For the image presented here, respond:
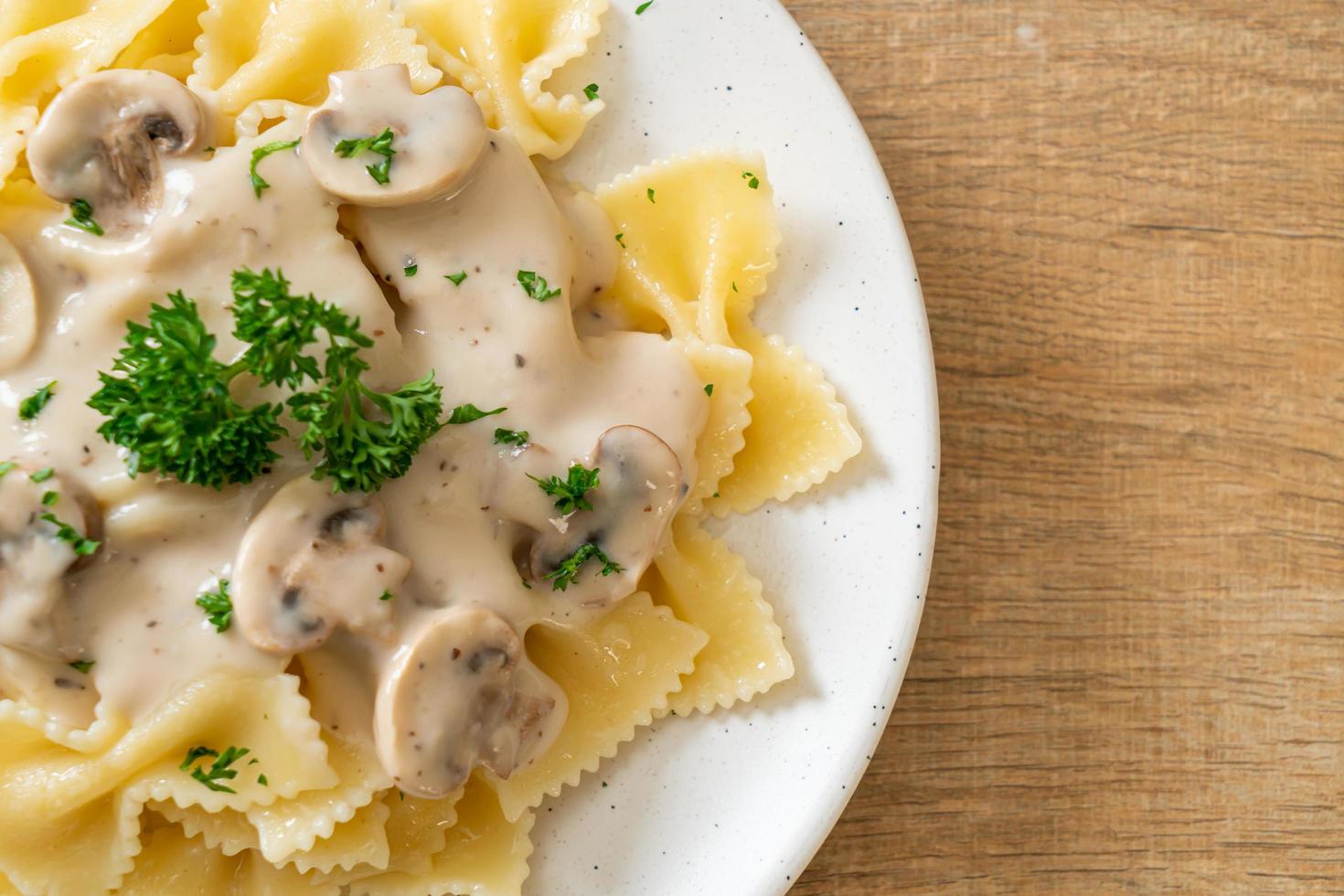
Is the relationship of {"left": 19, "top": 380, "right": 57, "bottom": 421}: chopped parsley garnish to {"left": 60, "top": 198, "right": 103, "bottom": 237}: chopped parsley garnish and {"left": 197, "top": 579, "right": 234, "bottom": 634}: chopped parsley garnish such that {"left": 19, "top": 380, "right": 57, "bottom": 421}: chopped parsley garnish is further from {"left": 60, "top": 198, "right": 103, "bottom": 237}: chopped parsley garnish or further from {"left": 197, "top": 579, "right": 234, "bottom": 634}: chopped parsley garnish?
{"left": 197, "top": 579, "right": 234, "bottom": 634}: chopped parsley garnish

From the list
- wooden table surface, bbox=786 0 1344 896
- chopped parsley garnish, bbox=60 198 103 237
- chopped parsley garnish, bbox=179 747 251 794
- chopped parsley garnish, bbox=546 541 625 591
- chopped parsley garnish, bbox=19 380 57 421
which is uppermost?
chopped parsley garnish, bbox=60 198 103 237

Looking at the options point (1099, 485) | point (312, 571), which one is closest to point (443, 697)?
point (312, 571)

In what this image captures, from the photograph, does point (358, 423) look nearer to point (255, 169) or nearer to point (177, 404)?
point (177, 404)

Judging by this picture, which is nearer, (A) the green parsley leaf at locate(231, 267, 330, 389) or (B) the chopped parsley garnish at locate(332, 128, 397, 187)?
(A) the green parsley leaf at locate(231, 267, 330, 389)

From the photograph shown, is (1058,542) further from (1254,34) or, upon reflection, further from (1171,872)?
(1254,34)

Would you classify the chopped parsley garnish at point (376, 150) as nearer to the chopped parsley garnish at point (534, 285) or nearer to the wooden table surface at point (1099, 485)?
the chopped parsley garnish at point (534, 285)

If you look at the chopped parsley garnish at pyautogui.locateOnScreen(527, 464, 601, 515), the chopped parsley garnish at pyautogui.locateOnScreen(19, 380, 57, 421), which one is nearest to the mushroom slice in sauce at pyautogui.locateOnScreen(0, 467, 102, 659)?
the chopped parsley garnish at pyautogui.locateOnScreen(19, 380, 57, 421)
